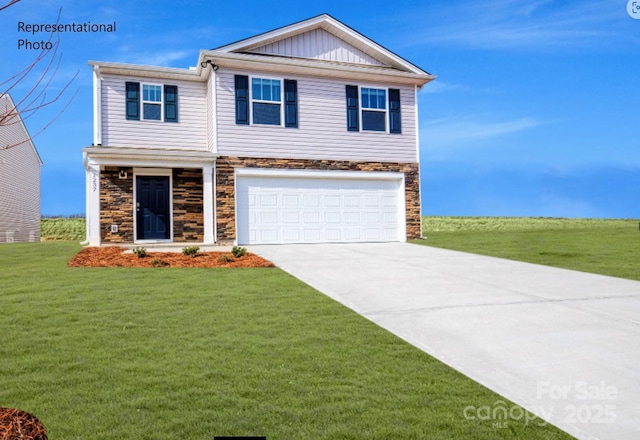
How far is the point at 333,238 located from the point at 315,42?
7.21 metres

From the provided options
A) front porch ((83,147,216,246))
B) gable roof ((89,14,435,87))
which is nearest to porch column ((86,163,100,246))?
front porch ((83,147,216,246))

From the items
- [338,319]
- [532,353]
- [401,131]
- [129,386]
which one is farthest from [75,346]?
[401,131]

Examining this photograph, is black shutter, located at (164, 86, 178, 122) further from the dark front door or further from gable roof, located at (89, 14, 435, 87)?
the dark front door

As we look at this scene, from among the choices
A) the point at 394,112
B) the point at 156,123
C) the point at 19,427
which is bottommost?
the point at 19,427

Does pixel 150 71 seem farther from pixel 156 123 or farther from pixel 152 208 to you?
pixel 152 208

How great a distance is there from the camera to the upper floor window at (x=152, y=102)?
17.0m

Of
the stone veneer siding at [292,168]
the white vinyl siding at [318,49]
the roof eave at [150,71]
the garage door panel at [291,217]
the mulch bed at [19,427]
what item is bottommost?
the mulch bed at [19,427]

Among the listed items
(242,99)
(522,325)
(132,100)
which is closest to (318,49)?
(242,99)

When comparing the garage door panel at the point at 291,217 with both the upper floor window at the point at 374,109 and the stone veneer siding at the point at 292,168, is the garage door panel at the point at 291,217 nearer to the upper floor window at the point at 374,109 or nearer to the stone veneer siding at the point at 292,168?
the stone veneer siding at the point at 292,168

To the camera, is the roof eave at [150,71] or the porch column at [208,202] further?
the roof eave at [150,71]

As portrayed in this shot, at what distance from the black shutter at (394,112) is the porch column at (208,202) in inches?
268

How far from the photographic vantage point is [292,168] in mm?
16875

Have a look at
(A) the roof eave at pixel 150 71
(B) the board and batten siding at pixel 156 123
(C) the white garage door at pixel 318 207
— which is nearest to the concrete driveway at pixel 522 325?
(C) the white garage door at pixel 318 207

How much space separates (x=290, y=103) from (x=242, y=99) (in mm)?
1661
